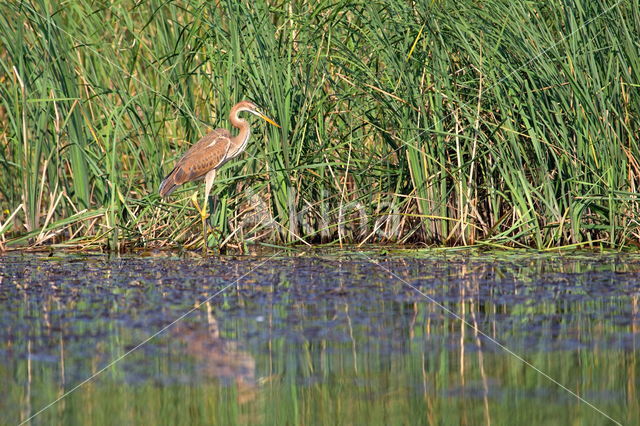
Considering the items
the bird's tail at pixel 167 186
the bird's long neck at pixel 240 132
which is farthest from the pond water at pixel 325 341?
the bird's long neck at pixel 240 132

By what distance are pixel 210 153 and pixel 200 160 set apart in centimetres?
9

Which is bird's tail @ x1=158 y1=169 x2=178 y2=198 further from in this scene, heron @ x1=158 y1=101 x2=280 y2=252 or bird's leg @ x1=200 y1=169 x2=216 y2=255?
bird's leg @ x1=200 y1=169 x2=216 y2=255

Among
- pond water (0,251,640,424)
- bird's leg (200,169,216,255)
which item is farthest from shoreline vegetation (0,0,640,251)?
pond water (0,251,640,424)

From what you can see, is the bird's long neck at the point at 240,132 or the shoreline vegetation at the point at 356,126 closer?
the shoreline vegetation at the point at 356,126

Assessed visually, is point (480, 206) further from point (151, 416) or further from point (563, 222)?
point (151, 416)

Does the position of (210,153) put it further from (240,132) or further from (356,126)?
(356,126)

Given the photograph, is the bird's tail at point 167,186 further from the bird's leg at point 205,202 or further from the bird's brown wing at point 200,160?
the bird's leg at point 205,202

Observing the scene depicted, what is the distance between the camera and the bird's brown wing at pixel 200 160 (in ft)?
24.6

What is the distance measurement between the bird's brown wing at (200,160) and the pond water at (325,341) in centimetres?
90

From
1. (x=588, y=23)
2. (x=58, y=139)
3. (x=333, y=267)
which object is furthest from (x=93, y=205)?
(x=588, y=23)

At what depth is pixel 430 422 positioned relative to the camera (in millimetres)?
3250

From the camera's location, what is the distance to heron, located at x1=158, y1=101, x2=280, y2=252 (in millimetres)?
7504

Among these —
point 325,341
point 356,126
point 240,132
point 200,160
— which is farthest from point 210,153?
point 325,341

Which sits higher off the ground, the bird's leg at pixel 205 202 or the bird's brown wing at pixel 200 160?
the bird's brown wing at pixel 200 160
